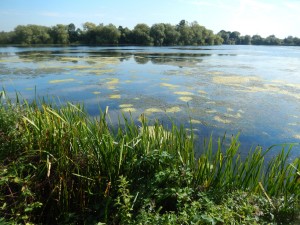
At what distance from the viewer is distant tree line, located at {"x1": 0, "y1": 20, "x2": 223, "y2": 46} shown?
40.6 m

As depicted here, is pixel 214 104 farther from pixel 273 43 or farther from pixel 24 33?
pixel 273 43

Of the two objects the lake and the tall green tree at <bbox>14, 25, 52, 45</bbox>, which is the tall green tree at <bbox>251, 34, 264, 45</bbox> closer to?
the tall green tree at <bbox>14, 25, 52, 45</bbox>

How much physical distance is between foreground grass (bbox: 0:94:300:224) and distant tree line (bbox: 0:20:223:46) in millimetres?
42566

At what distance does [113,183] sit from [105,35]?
45.4 metres

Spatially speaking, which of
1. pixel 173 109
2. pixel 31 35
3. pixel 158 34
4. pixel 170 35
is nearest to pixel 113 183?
pixel 173 109

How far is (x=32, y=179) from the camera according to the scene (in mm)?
2283

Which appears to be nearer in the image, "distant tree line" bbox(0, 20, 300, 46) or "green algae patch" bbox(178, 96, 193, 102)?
"green algae patch" bbox(178, 96, 193, 102)

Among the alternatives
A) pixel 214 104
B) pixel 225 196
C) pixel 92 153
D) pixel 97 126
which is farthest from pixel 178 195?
pixel 214 104

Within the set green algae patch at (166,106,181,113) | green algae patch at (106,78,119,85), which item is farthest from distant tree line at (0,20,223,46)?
green algae patch at (166,106,181,113)

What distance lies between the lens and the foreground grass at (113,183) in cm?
210

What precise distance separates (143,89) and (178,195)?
6294 millimetres

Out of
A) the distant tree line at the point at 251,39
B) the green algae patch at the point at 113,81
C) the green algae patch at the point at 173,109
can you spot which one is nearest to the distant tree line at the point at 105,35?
the distant tree line at the point at 251,39

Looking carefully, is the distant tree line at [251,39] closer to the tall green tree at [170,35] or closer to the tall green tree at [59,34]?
the tall green tree at [170,35]

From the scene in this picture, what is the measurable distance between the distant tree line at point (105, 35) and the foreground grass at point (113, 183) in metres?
42.6
